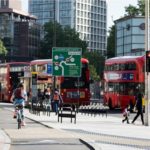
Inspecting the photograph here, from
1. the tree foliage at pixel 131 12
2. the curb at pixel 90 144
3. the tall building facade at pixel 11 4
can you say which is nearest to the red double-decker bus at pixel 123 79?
the curb at pixel 90 144

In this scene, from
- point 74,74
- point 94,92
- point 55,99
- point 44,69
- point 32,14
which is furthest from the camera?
point 32,14

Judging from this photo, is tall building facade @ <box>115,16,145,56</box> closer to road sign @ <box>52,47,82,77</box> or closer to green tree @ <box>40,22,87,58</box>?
road sign @ <box>52,47,82,77</box>

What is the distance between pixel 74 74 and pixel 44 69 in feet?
41.5

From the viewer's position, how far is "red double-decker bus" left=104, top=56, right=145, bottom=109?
138 ft

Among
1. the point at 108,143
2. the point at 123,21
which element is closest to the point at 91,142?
the point at 108,143

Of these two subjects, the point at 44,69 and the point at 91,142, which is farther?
the point at 44,69

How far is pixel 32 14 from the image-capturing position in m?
186

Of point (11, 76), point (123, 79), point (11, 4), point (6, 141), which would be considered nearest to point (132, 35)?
point (11, 76)

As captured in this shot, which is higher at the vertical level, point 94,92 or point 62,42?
point 62,42

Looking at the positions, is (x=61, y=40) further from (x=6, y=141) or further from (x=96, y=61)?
(x=6, y=141)

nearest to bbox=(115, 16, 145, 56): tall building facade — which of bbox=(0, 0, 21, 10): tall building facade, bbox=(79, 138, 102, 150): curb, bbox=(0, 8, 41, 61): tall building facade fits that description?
bbox=(79, 138, 102, 150): curb

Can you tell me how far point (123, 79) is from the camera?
43781 mm

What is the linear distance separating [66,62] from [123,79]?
8.14 meters

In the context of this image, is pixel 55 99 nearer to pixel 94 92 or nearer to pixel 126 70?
pixel 126 70
